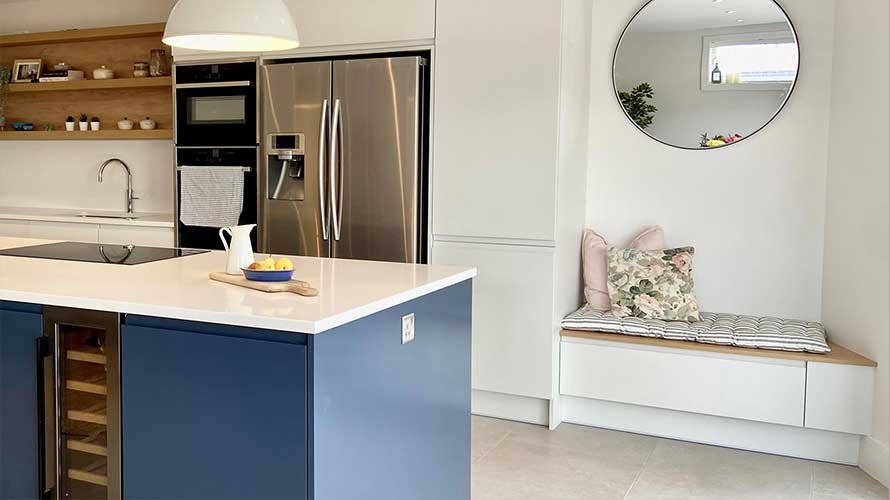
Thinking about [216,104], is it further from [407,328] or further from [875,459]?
[875,459]

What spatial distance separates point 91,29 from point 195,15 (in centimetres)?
349

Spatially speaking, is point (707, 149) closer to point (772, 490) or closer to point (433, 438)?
point (772, 490)

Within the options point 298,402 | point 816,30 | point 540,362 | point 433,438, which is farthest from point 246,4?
point 816,30

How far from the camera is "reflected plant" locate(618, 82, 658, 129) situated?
407cm

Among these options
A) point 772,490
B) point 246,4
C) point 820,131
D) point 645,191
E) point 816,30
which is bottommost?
point 772,490

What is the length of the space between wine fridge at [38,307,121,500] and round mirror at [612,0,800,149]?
2.90 metres

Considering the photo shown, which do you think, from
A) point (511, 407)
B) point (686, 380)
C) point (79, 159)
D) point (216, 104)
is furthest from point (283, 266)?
point (79, 159)

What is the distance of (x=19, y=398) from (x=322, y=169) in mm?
2068

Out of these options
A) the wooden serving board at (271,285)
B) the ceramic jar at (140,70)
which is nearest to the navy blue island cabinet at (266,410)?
the wooden serving board at (271,285)

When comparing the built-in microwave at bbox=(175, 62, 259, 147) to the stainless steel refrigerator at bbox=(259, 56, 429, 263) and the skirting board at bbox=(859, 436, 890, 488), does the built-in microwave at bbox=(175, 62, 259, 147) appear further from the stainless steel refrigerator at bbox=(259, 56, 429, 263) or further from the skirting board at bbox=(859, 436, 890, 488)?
the skirting board at bbox=(859, 436, 890, 488)

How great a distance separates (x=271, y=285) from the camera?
222 cm

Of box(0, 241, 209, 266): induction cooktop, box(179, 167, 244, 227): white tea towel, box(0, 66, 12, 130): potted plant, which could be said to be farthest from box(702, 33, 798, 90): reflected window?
box(0, 66, 12, 130): potted plant

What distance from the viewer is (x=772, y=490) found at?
10.2 feet

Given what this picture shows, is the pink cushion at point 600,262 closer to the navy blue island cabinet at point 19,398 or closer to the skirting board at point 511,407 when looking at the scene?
the skirting board at point 511,407
